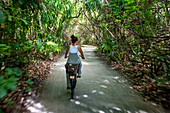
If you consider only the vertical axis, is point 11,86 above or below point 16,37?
below

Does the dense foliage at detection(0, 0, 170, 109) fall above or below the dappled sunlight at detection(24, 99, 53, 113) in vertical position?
above

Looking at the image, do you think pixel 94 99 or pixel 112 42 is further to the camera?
pixel 112 42

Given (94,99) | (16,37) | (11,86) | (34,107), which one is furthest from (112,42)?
(11,86)

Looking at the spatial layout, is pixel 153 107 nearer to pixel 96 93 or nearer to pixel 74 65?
pixel 96 93

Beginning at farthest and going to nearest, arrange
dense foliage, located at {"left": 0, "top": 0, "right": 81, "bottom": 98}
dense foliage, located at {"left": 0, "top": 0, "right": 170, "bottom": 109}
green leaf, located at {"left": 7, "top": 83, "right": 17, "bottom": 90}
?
dense foliage, located at {"left": 0, "top": 0, "right": 170, "bottom": 109}, dense foliage, located at {"left": 0, "top": 0, "right": 81, "bottom": 98}, green leaf, located at {"left": 7, "top": 83, "right": 17, "bottom": 90}

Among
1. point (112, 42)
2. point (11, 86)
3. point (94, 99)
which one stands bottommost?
point (94, 99)

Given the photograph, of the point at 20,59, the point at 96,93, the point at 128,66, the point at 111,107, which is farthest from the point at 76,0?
the point at 111,107

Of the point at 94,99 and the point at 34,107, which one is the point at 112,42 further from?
the point at 34,107

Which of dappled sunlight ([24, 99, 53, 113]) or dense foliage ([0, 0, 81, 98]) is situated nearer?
dense foliage ([0, 0, 81, 98])

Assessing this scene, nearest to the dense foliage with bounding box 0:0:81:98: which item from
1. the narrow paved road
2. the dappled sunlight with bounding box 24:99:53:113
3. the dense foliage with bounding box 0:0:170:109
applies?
the dense foliage with bounding box 0:0:170:109

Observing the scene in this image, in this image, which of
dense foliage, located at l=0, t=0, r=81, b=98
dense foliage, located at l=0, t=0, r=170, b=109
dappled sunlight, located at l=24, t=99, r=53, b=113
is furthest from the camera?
dappled sunlight, located at l=24, t=99, r=53, b=113

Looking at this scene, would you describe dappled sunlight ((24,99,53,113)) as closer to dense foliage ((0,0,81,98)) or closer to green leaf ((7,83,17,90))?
dense foliage ((0,0,81,98))

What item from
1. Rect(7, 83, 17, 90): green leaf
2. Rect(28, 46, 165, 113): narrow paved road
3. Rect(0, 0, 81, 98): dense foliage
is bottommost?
Rect(28, 46, 165, 113): narrow paved road

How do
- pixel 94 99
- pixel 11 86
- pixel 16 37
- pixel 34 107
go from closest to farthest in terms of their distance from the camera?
pixel 11 86
pixel 34 107
pixel 94 99
pixel 16 37
